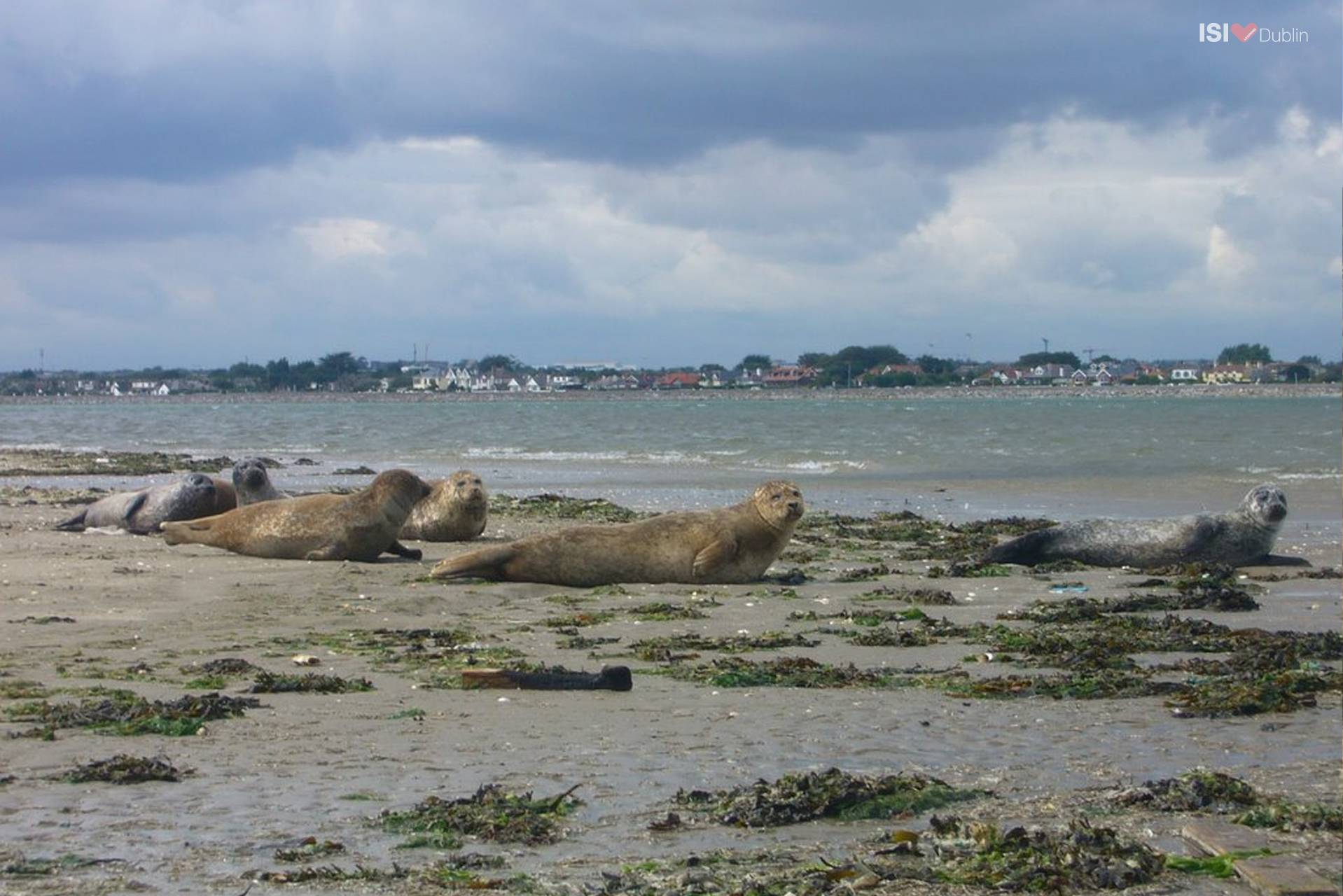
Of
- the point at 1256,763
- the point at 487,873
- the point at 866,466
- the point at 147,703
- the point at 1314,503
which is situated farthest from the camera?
the point at 866,466

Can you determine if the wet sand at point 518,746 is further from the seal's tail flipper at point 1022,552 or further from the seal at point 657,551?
the seal's tail flipper at point 1022,552

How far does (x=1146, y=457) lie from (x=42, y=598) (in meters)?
27.1

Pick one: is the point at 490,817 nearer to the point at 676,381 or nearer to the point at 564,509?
the point at 564,509

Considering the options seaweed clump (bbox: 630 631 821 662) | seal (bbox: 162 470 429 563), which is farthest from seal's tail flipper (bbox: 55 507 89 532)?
seaweed clump (bbox: 630 631 821 662)

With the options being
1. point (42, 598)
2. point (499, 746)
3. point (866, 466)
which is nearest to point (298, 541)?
point (42, 598)

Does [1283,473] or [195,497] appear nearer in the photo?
[195,497]

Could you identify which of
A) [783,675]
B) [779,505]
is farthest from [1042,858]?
[779,505]

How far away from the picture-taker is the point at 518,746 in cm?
608

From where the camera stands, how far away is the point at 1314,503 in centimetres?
2066

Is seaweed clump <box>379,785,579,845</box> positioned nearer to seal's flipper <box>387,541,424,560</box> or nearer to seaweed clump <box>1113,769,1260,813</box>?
seaweed clump <box>1113,769,1260,813</box>

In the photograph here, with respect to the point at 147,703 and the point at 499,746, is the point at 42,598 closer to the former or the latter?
the point at 147,703

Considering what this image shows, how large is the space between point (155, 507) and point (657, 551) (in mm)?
6273

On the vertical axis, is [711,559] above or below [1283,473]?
above

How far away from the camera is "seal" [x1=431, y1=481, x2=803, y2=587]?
38.7 ft
